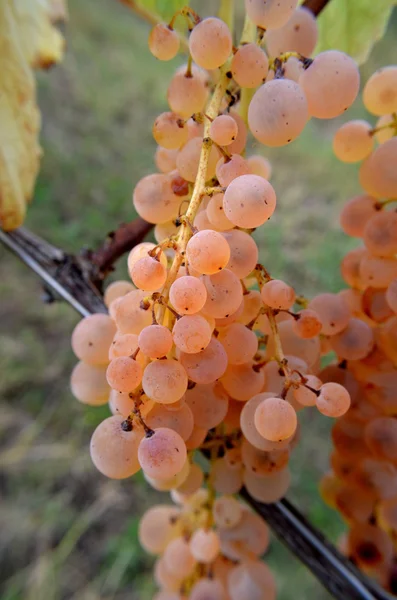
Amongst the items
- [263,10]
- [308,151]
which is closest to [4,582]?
[263,10]

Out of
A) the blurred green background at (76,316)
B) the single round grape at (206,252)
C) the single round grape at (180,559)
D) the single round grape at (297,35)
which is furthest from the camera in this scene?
the blurred green background at (76,316)

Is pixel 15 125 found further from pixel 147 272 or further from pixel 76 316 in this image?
pixel 76 316

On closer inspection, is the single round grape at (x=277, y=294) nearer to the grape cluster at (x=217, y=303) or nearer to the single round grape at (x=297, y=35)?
the grape cluster at (x=217, y=303)

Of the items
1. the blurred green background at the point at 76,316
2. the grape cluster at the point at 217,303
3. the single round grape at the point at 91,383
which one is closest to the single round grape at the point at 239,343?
the grape cluster at the point at 217,303

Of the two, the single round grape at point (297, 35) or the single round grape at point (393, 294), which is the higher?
the single round grape at point (297, 35)

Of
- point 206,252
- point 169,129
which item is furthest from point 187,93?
point 206,252

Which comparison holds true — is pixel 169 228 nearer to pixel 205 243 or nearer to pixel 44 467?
pixel 205 243
